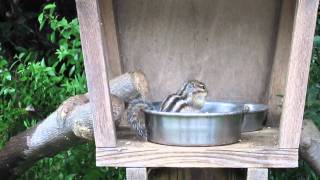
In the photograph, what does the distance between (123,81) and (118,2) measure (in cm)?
34

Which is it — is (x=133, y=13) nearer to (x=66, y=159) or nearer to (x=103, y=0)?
(x=103, y=0)

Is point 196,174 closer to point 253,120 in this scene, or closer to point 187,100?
point 253,120

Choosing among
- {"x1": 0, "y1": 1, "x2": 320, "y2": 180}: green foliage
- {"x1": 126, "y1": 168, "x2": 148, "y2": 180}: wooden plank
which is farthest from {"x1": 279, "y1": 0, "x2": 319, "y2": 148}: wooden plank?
{"x1": 0, "y1": 1, "x2": 320, "y2": 180}: green foliage

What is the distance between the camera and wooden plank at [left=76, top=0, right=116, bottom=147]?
1839mm

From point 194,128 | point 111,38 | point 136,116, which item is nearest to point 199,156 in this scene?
point 194,128

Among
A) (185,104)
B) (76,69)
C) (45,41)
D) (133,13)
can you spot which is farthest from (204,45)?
(45,41)

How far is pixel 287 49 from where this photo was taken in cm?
245

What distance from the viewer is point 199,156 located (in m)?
1.88

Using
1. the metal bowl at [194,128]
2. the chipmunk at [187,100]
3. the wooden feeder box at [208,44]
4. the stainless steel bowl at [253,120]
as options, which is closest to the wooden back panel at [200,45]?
the wooden feeder box at [208,44]

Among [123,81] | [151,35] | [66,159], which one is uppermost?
[151,35]

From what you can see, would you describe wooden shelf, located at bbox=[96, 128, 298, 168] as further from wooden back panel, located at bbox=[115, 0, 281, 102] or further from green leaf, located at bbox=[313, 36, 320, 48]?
green leaf, located at bbox=[313, 36, 320, 48]

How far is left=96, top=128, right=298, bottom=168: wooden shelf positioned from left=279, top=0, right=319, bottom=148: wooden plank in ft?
0.14

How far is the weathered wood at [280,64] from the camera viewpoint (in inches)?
95.7

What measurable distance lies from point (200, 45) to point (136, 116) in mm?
512
